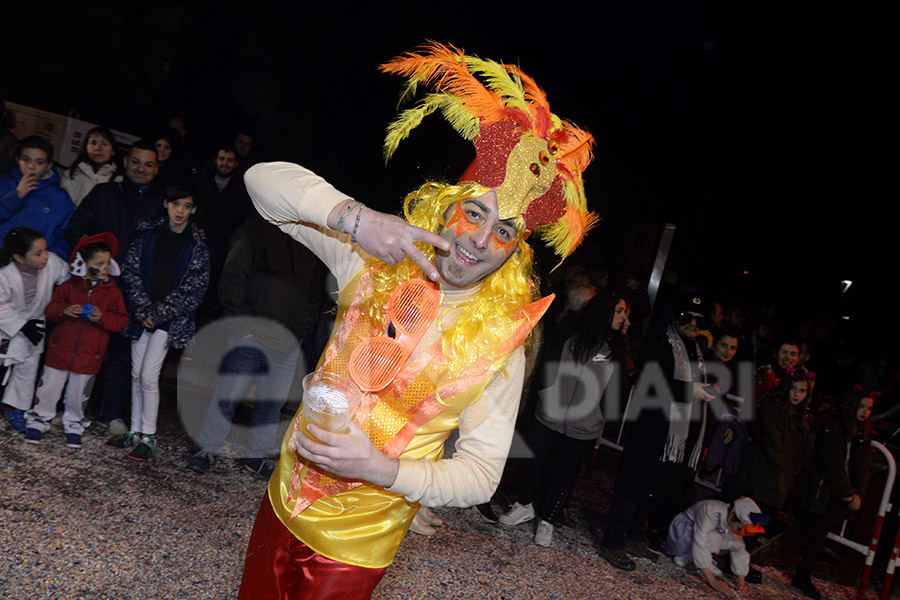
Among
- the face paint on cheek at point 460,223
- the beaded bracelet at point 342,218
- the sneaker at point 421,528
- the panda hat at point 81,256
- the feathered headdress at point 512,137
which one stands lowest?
the sneaker at point 421,528

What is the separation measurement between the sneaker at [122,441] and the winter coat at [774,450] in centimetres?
504

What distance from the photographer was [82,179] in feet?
16.3

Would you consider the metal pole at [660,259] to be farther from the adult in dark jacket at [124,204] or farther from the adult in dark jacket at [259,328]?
the adult in dark jacket at [124,204]

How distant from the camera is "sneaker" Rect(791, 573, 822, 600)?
5.34 m

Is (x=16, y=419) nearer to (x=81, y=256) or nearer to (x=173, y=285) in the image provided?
(x=81, y=256)

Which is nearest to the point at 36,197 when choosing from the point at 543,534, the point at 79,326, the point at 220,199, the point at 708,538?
the point at 79,326

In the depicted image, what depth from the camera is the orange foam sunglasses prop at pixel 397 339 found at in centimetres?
167

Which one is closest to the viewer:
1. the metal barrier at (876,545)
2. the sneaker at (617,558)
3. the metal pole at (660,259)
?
the sneaker at (617,558)

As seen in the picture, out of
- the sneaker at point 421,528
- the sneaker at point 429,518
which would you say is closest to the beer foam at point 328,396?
the sneaker at point 421,528

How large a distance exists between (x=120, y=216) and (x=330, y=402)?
3.99 m

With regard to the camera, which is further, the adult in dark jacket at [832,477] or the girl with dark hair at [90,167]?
the adult in dark jacket at [832,477]

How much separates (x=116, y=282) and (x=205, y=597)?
2.49 m

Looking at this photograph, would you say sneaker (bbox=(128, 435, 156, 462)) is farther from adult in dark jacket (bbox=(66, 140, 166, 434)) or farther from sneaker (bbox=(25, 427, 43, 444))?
sneaker (bbox=(25, 427, 43, 444))

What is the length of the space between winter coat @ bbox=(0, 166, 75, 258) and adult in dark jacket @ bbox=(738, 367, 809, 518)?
5.88m
